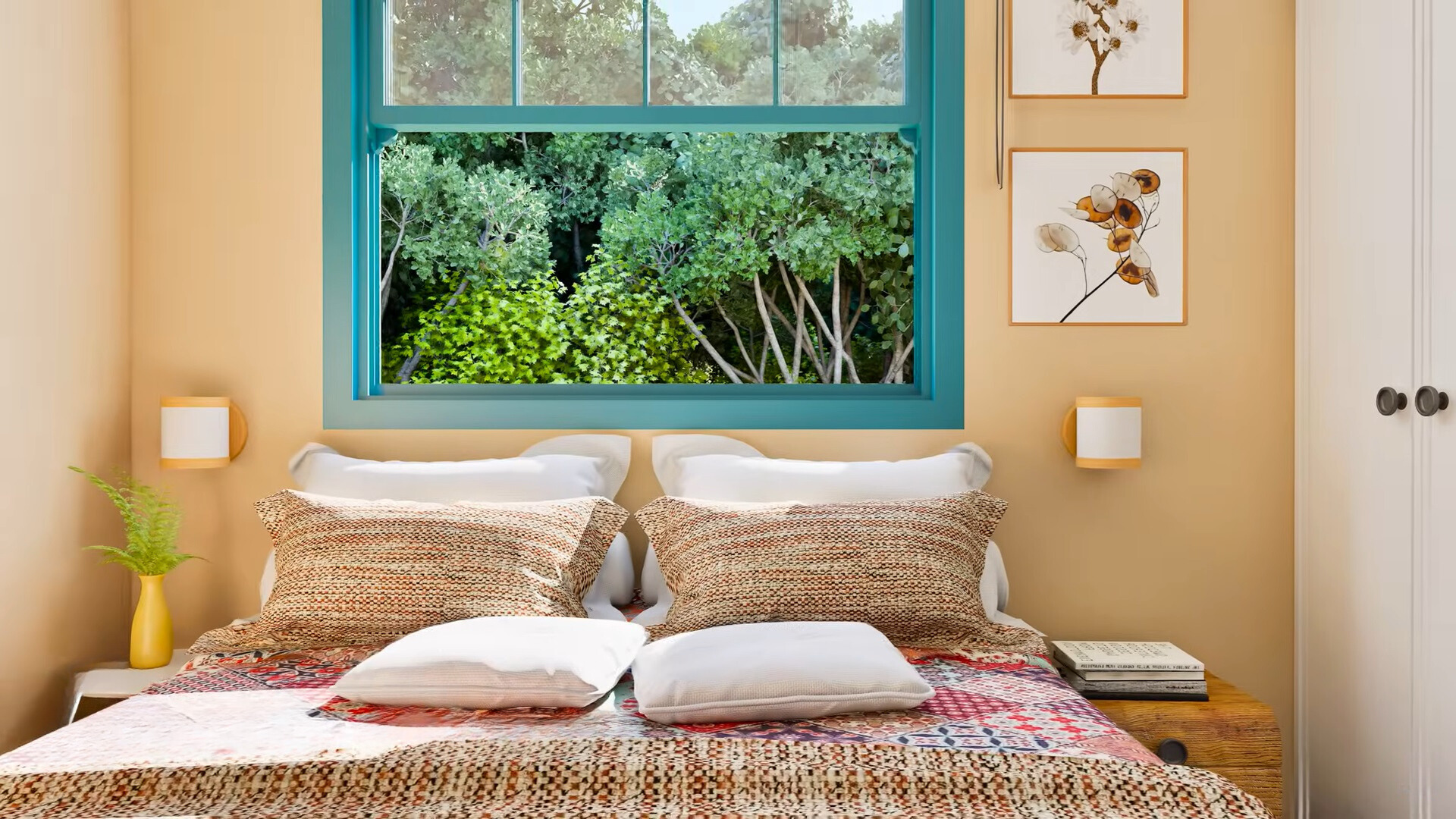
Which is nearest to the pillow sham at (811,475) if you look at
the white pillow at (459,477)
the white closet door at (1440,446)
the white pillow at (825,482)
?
the white pillow at (825,482)

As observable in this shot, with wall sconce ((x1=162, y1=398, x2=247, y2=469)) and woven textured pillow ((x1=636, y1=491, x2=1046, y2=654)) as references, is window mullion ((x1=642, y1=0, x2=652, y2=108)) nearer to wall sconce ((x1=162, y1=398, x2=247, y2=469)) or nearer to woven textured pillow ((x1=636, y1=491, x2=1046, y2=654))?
woven textured pillow ((x1=636, y1=491, x2=1046, y2=654))

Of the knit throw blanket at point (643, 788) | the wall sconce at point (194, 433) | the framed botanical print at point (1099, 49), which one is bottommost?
the knit throw blanket at point (643, 788)

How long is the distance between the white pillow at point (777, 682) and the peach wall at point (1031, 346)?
3.73 ft

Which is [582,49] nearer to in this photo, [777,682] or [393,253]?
[393,253]

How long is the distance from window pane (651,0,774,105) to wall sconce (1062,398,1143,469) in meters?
1.28

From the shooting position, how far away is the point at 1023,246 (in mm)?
2869

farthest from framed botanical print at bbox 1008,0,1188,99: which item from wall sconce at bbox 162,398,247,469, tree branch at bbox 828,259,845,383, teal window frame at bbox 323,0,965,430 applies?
wall sconce at bbox 162,398,247,469

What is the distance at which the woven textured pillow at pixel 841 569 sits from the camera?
215cm

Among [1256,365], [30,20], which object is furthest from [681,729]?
[30,20]

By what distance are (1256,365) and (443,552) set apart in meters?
2.25

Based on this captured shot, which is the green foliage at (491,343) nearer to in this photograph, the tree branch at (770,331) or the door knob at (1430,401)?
the tree branch at (770,331)

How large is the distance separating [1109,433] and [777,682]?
137 centimetres

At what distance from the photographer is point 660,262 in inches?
126

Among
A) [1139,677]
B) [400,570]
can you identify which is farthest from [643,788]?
[1139,677]
